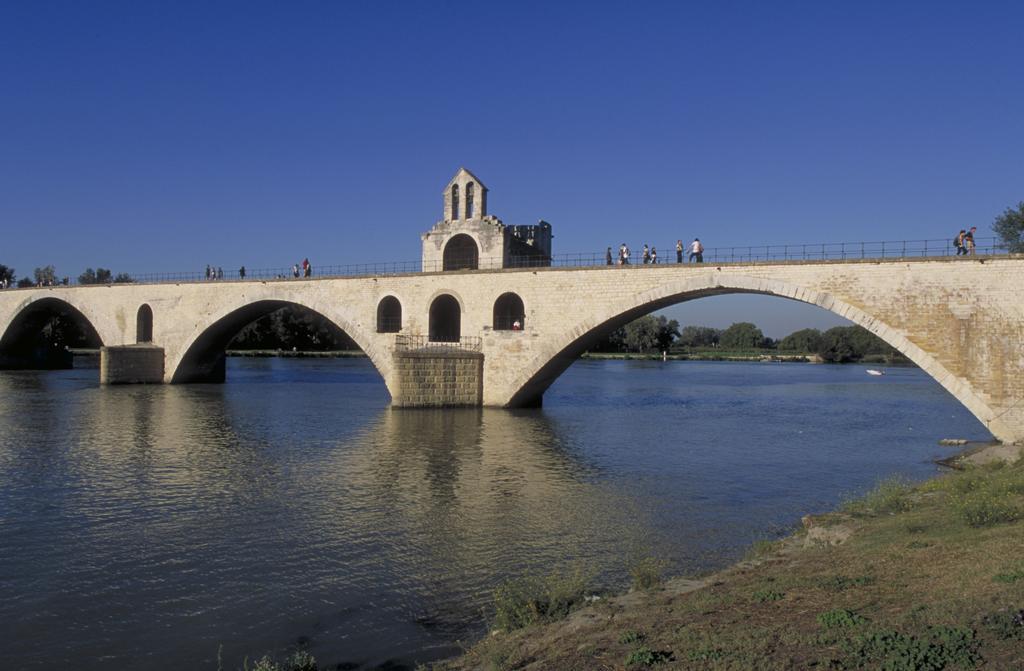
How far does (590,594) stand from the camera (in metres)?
8.69

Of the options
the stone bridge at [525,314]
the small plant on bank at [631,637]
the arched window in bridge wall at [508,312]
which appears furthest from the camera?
the arched window in bridge wall at [508,312]

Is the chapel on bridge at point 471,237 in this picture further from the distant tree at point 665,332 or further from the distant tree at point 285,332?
the distant tree at point 665,332

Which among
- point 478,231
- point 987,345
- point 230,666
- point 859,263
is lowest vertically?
point 230,666

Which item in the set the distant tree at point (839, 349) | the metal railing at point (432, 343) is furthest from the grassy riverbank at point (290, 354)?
the distant tree at point (839, 349)

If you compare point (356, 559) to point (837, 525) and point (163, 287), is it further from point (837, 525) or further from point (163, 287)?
point (163, 287)

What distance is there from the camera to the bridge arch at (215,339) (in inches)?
1510

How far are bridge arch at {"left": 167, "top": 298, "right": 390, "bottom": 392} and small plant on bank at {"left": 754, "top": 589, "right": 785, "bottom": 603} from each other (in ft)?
97.2

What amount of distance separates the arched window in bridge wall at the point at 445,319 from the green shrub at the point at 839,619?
26.6 m

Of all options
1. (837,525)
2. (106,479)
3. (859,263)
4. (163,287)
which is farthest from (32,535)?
(163,287)

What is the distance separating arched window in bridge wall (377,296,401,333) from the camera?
111ft

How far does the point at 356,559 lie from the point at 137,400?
2577 centimetres

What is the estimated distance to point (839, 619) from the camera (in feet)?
20.1

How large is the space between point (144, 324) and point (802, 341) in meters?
81.9

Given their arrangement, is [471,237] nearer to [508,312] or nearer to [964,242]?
[508,312]
